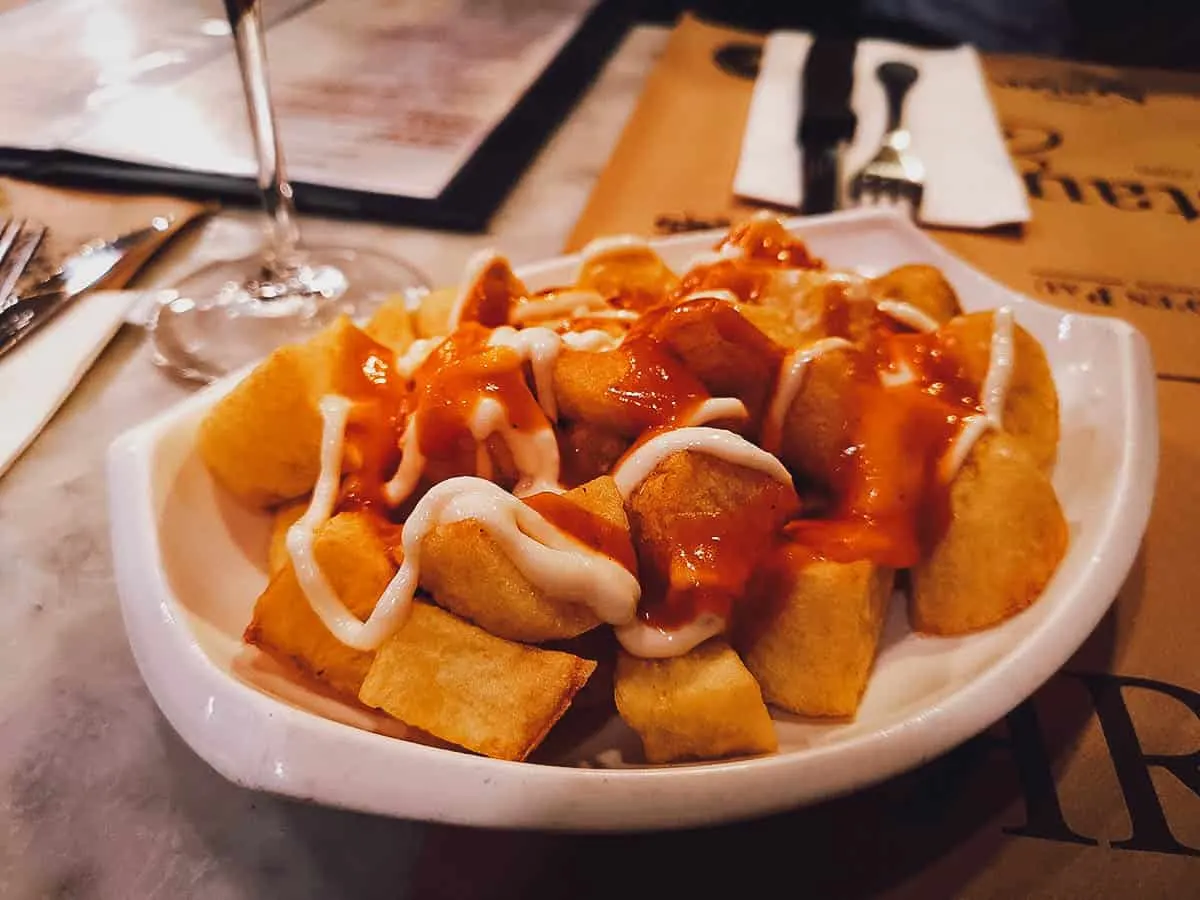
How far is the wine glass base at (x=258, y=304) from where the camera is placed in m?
1.16

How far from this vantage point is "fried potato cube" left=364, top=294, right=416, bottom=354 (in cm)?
88

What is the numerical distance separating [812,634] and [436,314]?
46cm

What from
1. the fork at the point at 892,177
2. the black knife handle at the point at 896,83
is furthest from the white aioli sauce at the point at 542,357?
the black knife handle at the point at 896,83

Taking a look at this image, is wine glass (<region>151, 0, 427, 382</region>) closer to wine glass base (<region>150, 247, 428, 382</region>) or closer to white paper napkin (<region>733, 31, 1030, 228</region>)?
wine glass base (<region>150, 247, 428, 382</region>)

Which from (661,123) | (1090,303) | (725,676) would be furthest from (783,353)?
(661,123)

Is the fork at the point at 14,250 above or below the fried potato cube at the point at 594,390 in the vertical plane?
below

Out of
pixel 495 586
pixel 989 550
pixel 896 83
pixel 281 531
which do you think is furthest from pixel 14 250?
pixel 896 83

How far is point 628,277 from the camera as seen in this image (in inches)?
36.6

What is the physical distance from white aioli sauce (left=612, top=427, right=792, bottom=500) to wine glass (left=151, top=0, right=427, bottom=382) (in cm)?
65

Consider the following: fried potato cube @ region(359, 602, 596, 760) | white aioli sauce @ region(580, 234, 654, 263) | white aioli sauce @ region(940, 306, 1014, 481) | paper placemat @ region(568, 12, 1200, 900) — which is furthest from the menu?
fried potato cube @ region(359, 602, 596, 760)

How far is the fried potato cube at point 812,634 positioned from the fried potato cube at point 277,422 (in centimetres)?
35

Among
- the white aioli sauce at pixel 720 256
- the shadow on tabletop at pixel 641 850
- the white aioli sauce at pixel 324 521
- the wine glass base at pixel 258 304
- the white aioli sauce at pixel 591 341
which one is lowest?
the shadow on tabletop at pixel 641 850

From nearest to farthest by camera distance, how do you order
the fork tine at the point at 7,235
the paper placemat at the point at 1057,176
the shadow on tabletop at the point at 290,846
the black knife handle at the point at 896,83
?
the shadow on tabletop at the point at 290,846
the fork tine at the point at 7,235
the paper placemat at the point at 1057,176
the black knife handle at the point at 896,83

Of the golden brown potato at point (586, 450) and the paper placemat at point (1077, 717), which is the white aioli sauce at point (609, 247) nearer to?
the golden brown potato at point (586, 450)
